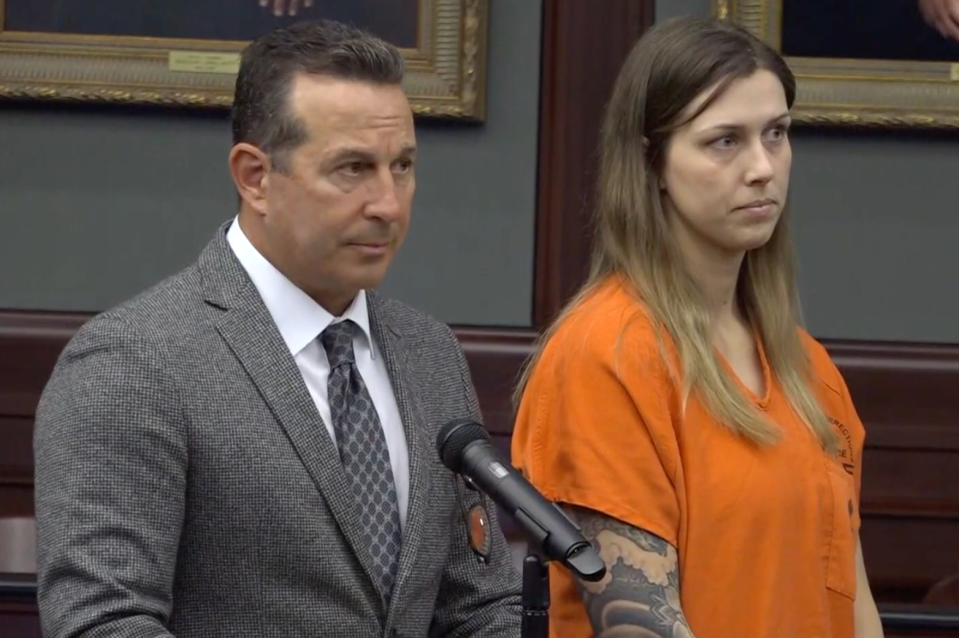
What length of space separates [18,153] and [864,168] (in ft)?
6.20

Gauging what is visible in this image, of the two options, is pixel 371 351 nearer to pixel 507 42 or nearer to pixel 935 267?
pixel 507 42

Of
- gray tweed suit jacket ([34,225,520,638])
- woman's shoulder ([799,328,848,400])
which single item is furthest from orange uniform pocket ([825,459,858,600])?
gray tweed suit jacket ([34,225,520,638])

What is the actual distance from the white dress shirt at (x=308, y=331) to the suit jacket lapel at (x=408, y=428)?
1cm

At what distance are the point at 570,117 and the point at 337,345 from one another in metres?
1.70

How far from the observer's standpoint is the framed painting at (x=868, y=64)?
3.42 metres

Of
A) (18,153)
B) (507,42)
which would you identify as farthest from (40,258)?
(507,42)

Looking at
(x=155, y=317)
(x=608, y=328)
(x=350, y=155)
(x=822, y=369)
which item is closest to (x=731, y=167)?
(x=608, y=328)

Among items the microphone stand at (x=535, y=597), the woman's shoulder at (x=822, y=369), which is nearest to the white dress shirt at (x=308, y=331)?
the microphone stand at (x=535, y=597)

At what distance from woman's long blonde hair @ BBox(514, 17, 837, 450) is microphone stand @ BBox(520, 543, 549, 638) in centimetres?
56

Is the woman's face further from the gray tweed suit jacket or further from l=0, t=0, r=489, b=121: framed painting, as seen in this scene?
l=0, t=0, r=489, b=121: framed painting

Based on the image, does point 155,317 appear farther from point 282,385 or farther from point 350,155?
point 350,155

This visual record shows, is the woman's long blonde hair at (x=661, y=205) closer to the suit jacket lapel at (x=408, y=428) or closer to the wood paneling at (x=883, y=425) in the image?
the suit jacket lapel at (x=408, y=428)

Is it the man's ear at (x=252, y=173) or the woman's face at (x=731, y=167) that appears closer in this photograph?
the man's ear at (x=252, y=173)

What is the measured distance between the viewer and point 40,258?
11.6 ft
